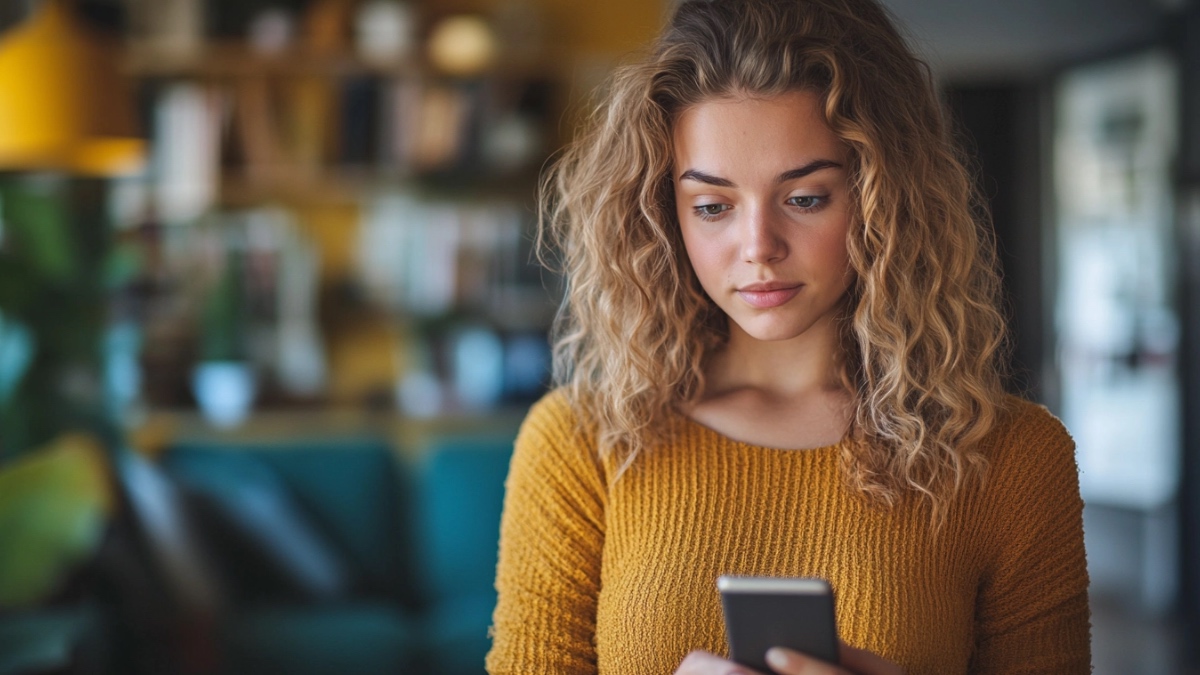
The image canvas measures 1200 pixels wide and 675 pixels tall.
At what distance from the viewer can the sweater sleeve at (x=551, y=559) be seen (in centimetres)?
124

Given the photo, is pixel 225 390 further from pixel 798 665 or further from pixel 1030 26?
pixel 1030 26

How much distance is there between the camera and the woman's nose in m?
1.15

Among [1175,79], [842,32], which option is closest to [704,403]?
[842,32]

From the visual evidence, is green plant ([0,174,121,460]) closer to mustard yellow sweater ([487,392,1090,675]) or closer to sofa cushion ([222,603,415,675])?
sofa cushion ([222,603,415,675])

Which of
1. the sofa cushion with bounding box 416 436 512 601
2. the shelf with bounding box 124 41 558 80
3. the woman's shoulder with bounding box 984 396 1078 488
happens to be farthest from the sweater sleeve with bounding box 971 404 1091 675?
the shelf with bounding box 124 41 558 80

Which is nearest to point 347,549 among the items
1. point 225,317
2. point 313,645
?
point 313,645

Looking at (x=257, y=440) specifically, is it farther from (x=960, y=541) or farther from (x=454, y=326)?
(x=960, y=541)

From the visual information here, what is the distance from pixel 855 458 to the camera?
124 cm

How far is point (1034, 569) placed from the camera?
3.94ft

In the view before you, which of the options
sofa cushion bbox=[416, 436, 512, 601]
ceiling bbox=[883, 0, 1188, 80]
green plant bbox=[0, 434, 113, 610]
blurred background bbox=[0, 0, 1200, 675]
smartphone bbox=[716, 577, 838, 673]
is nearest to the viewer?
smartphone bbox=[716, 577, 838, 673]

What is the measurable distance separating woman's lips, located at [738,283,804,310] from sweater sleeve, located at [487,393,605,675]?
10.3 inches

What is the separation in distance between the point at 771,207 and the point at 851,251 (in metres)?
0.11

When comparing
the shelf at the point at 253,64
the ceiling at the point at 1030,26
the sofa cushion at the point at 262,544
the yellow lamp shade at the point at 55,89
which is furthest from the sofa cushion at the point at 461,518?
the ceiling at the point at 1030,26

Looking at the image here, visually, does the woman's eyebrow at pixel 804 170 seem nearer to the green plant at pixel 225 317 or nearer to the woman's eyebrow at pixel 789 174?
the woman's eyebrow at pixel 789 174
